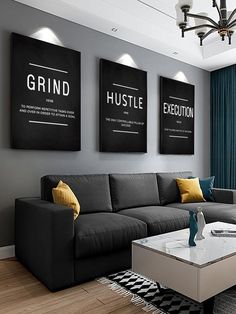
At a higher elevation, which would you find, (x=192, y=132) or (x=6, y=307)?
(x=192, y=132)

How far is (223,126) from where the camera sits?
5.07 m

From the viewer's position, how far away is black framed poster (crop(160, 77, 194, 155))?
445 centimetres

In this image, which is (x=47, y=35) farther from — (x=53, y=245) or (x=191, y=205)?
(x=191, y=205)

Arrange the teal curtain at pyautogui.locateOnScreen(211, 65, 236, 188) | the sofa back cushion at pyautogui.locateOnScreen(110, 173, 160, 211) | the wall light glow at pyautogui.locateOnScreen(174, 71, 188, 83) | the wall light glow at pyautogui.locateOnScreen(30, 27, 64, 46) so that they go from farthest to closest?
1. the teal curtain at pyautogui.locateOnScreen(211, 65, 236, 188)
2. the wall light glow at pyautogui.locateOnScreen(174, 71, 188, 83)
3. the sofa back cushion at pyautogui.locateOnScreen(110, 173, 160, 211)
4. the wall light glow at pyautogui.locateOnScreen(30, 27, 64, 46)

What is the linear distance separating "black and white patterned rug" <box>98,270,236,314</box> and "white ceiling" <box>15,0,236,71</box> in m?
2.84

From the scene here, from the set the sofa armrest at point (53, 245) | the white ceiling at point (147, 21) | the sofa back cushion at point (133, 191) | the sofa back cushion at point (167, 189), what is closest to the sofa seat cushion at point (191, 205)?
the sofa back cushion at point (167, 189)

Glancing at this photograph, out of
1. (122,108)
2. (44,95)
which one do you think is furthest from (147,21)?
(44,95)

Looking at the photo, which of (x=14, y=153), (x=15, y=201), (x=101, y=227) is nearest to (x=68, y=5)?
(x=14, y=153)

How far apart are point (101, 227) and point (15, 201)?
3.40 feet

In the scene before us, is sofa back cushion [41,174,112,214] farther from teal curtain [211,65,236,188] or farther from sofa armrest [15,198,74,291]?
teal curtain [211,65,236,188]

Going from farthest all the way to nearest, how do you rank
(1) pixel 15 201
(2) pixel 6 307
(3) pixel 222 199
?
(3) pixel 222 199 → (1) pixel 15 201 → (2) pixel 6 307

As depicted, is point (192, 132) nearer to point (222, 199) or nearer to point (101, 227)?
point (222, 199)

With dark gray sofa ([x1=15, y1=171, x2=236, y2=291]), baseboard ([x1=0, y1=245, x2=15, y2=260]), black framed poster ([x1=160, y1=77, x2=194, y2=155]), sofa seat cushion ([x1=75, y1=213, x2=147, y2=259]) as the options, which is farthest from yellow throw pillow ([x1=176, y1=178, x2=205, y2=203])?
baseboard ([x1=0, y1=245, x2=15, y2=260])

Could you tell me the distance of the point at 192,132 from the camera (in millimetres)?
4898
